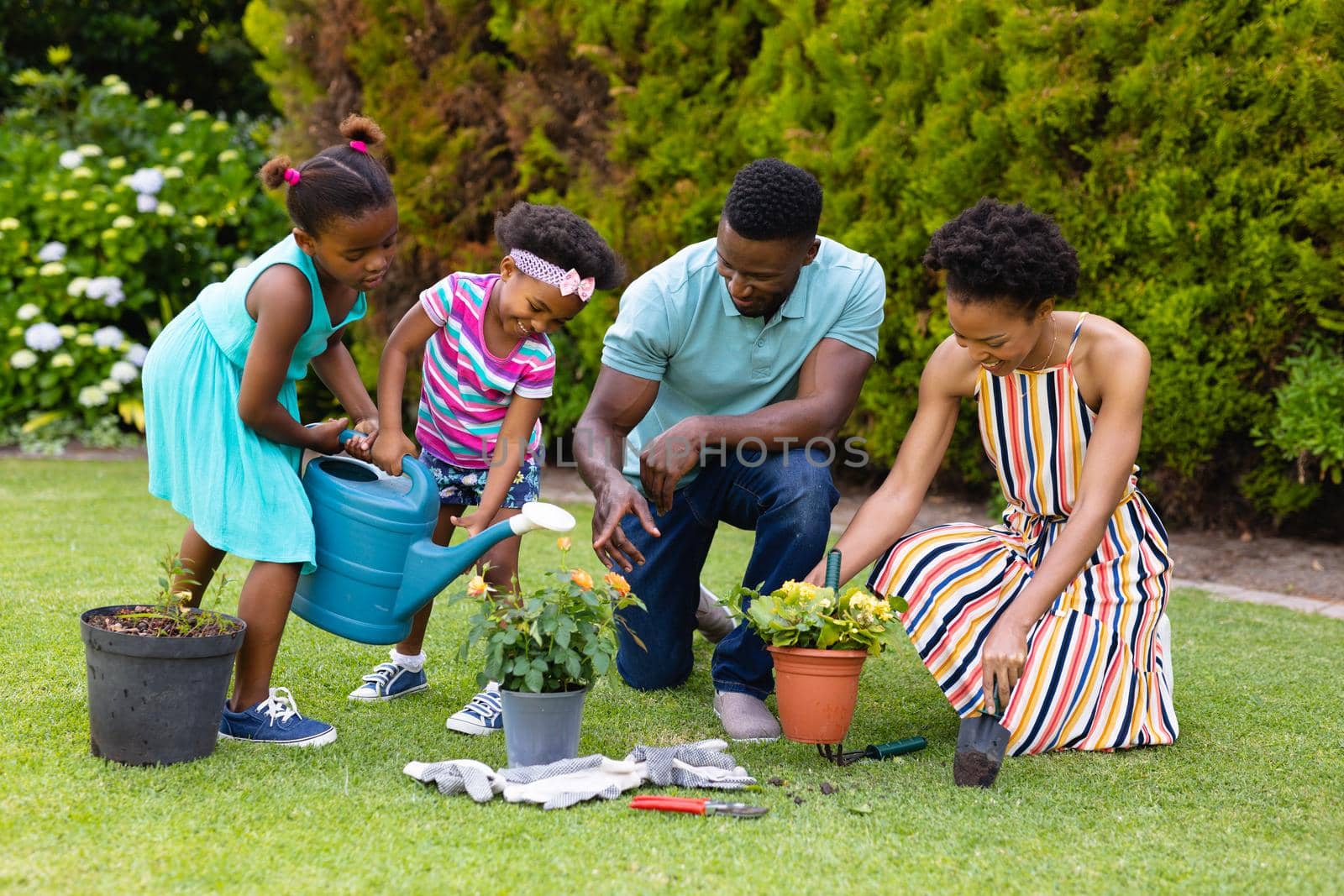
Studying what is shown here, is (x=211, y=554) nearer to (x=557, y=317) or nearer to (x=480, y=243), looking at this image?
(x=557, y=317)

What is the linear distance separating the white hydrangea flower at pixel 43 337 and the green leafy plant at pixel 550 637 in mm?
6290

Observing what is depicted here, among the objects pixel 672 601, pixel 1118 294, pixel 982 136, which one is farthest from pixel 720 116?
pixel 672 601

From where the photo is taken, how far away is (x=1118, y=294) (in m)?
5.20

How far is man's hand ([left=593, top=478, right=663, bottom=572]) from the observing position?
2900 millimetres

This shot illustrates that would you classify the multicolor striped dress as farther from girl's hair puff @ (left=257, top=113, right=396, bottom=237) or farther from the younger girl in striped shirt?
girl's hair puff @ (left=257, top=113, right=396, bottom=237)

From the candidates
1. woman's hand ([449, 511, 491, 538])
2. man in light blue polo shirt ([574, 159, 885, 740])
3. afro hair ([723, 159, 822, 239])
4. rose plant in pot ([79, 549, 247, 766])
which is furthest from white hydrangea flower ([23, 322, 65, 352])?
afro hair ([723, 159, 822, 239])

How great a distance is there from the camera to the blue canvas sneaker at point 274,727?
275cm

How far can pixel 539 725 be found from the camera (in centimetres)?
257

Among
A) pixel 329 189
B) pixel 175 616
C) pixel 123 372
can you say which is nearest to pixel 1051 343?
pixel 329 189

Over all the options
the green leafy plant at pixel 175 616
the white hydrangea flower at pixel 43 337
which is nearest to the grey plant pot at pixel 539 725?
the green leafy plant at pixel 175 616

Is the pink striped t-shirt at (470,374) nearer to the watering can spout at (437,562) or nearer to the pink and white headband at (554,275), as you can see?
the pink and white headband at (554,275)

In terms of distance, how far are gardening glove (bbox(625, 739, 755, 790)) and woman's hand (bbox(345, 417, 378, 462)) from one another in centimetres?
103

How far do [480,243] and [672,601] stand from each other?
441cm

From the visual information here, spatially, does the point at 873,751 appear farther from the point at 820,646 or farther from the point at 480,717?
the point at 480,717
